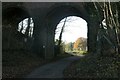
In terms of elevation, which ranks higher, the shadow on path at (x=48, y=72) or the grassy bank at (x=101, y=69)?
the grassy bank at (x=101, y=69)

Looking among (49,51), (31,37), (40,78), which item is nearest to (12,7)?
(31,37)

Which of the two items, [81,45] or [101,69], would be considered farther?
[81,45]

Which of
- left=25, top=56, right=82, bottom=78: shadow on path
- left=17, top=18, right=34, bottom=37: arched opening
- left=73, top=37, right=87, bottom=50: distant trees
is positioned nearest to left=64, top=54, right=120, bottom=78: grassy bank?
left=25, top=56, right=82, bottom=78: shadow on path

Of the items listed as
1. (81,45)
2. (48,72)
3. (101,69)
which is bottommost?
(48,72)

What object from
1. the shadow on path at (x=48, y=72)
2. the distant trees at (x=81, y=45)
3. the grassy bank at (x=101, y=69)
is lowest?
the shadow on path at (x=48, y=72)

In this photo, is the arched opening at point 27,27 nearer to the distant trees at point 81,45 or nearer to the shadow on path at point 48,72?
the shadow on path at point 48,72

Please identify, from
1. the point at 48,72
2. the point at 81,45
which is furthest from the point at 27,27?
the point at 81,45

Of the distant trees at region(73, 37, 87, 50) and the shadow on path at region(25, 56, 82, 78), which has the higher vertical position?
the distant trees at region(73, 37, 87, 50)

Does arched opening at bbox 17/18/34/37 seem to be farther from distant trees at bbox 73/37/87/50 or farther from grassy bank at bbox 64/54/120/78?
distant trees at bbox 73/37/87/50

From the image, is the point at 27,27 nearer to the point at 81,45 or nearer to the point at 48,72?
the point at 48,72

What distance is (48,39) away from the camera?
28.6m

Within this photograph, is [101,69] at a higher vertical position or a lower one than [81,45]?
lower

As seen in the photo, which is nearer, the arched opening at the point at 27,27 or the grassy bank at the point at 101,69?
the grassy bank at the point at 101,69

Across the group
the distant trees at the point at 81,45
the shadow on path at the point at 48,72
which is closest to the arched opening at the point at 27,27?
the shadow on path at the point at 48,72
